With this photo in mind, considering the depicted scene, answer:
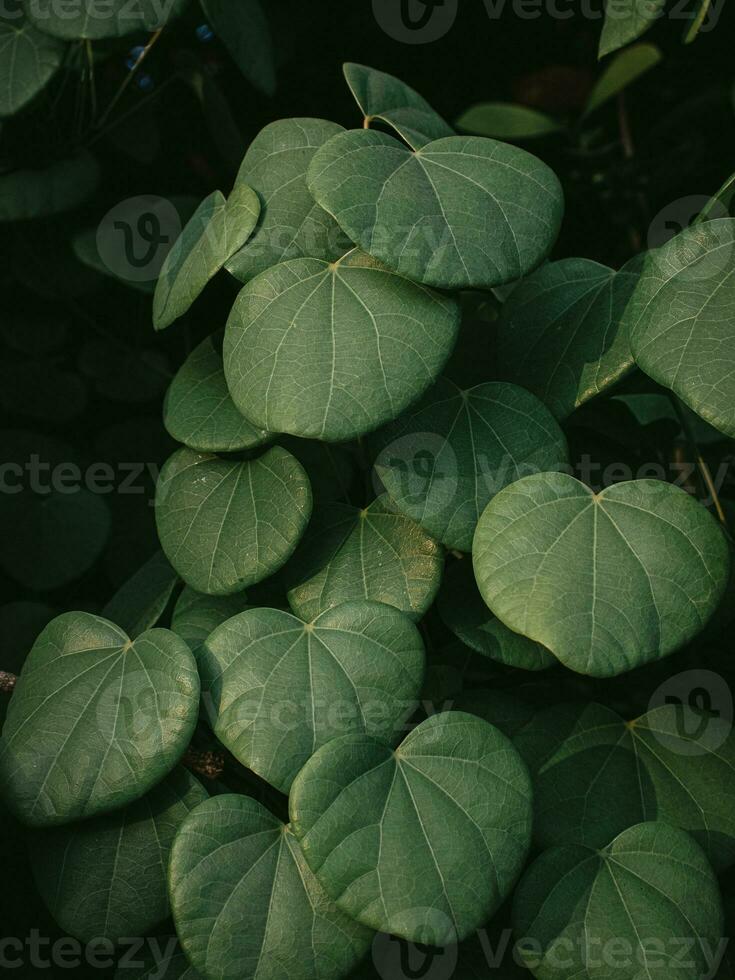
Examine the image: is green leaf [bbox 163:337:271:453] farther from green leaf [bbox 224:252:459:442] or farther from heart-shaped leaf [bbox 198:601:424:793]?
heart-shaped leaf [bbox 198:601:424:793]

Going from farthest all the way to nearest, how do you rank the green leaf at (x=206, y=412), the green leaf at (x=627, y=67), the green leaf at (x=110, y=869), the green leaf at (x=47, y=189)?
1. the green leaf at (x=627, y=67)
2. the green leaf at (x=47, y=189)
3. the green leaf at (x=206, y=412)
4. the green leaf at (x=110, y=869)

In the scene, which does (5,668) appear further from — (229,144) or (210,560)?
(229,144)

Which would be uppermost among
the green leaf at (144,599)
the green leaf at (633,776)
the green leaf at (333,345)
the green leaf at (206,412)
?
the green leaf at (333,345)

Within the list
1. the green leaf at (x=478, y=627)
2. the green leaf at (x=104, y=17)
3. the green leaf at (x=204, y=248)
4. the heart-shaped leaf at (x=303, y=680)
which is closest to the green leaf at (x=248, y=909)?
the heart-shaped leaf at (x=303, y=680)

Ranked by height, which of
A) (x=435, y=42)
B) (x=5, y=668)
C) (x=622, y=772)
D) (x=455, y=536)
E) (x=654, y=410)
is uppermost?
(x=435, y=42)

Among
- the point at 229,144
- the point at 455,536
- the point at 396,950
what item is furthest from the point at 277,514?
the point at 229,144

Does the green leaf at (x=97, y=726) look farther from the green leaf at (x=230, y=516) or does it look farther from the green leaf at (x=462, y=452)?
the green leaf at (x=462, y=452)
